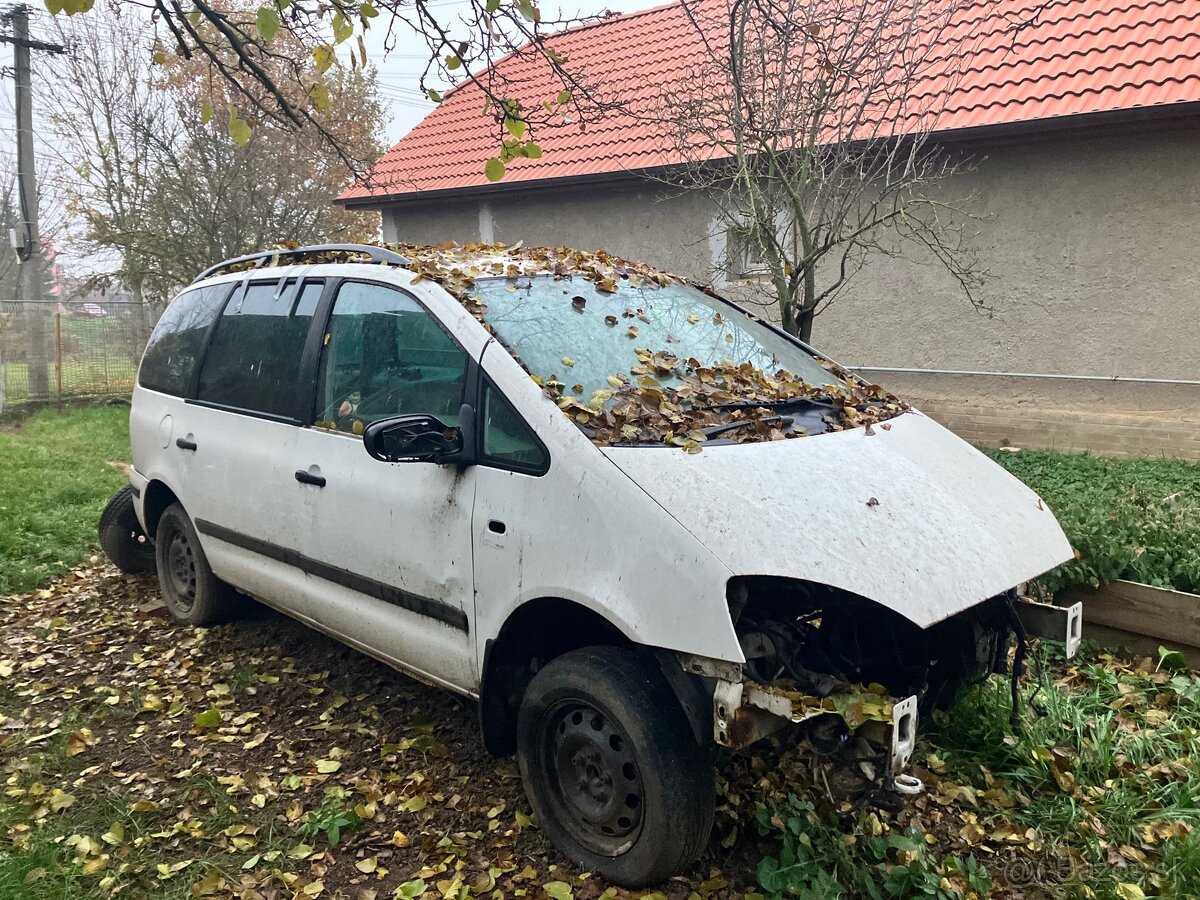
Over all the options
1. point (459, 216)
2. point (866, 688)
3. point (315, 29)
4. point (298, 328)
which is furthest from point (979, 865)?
point (459, 216)

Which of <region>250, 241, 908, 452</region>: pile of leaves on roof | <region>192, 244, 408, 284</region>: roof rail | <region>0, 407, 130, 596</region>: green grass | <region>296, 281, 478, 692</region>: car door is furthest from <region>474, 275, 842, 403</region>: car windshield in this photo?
<region>0, 407, 130, 596</region>: green grass

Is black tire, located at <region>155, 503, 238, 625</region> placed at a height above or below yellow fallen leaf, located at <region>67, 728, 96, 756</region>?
above

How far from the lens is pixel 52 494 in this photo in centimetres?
764

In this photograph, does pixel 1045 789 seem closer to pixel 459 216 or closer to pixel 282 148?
pixel 459 216

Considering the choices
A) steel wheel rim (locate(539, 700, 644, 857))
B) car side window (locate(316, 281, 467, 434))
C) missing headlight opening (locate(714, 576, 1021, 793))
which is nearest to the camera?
missing headlight opening (locate(714, 576, 1021, 793))

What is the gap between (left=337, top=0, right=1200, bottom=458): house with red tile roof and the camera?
7879 millimetres

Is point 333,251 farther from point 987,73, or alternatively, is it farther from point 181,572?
point 987,73

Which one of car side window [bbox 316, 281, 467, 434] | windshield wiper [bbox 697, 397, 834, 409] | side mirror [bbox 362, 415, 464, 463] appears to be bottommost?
side mirror [bbox 362, 415, 464, 463]

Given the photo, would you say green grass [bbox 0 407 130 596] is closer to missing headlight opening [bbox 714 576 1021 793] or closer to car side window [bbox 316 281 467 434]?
car side window [bbox 316 281 467 434]

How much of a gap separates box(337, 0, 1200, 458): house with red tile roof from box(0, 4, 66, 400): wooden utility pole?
9.87m

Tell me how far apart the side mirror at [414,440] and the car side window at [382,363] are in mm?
158

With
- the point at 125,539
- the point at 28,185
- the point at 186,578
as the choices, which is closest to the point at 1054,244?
the point at 186,578

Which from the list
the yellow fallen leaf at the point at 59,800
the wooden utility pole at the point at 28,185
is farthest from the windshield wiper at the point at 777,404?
the wooden utility pole at the point at 28,185

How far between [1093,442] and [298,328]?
751 cm
